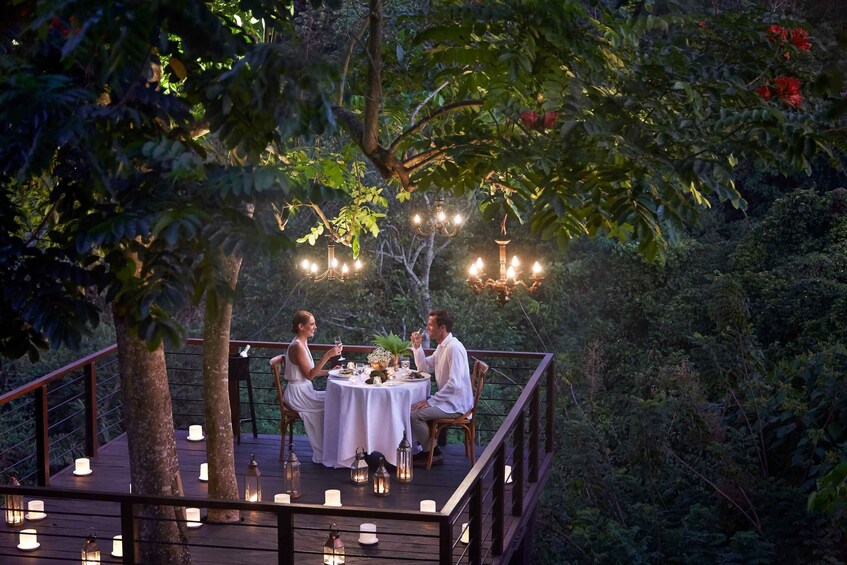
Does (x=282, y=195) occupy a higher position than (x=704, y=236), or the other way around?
(x=282, y=195)

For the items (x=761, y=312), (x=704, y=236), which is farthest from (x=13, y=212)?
(x=704, y=236)

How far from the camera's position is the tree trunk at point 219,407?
598 cm

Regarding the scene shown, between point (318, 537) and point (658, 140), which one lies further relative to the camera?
point (318, 537)

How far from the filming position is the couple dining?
7312 mm

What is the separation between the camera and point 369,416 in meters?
7.26

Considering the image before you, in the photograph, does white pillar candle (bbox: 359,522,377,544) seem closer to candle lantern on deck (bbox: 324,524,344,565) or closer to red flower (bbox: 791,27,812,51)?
candle lantern on deck (bbox: 324,524,344,565)

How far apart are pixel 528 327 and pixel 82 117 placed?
1175 cm

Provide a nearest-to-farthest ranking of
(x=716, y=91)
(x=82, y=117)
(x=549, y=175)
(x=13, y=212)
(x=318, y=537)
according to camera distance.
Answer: (x=82, y=117)
(x=13, y=212)
(x=549, y=175)
(x=716, y=91)
(x=318, y=537)

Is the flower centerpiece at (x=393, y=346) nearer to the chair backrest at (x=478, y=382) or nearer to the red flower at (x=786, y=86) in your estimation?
the chair backrest at (x=478, y=382)

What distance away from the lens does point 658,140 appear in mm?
3836

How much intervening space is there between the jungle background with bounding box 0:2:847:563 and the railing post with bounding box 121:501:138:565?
4225 mm

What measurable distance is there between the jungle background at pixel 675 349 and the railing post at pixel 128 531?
423 cm

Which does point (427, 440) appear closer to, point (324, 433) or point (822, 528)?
point (324, 433)

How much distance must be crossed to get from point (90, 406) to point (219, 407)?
2026 millimetres
